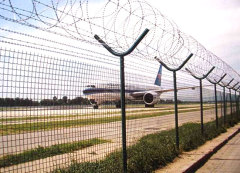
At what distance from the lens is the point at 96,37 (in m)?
4.89

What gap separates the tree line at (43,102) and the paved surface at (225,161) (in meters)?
3.03

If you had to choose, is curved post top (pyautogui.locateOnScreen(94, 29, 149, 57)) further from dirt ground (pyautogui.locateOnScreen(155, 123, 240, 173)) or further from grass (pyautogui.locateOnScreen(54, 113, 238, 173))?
dirt ground (pyautogui.locateOnScreen(155, 123, 240, 173))

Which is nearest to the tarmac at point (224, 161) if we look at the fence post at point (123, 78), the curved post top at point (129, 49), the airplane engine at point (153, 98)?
the fence post at point (123, 78)

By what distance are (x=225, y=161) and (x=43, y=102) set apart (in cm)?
478

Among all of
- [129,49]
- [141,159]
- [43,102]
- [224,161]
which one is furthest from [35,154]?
[224,161]

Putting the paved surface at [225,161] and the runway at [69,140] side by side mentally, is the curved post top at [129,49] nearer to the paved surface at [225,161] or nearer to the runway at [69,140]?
the runway at [69,140]

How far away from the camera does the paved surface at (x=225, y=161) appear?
242 inches

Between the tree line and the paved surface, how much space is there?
3.03 metres

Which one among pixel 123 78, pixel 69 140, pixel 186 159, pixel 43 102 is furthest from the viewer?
pixel 186 159

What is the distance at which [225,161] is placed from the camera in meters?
7.00

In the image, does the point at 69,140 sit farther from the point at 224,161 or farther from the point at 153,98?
the point at 153,98

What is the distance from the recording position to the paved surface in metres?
6.16

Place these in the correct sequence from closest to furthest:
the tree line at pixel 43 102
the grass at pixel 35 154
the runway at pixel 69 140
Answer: the tree line at pixel 43 102
the runway at pixel 69 140
the grass at pixel 35 154

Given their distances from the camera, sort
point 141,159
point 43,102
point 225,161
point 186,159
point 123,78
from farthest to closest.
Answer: point 225,161, point 186,159, point 141,159, point 123,78, point 43,102
